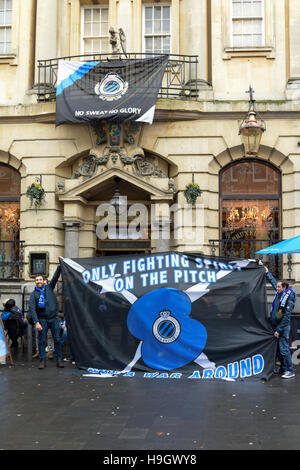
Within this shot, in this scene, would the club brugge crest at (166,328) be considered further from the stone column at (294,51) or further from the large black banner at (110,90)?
the stone column at (294,51)

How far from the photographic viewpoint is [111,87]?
1334 centimetres

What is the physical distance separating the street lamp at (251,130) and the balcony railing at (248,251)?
8.35 ft

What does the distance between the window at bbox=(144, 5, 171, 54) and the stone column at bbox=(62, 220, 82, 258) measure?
5737 mm

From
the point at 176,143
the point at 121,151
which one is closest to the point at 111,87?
the point at 121,151

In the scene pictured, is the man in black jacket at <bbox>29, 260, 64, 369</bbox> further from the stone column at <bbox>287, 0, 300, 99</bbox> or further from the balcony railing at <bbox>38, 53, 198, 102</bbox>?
the stone column at <bbox>287, 0, 300, 99</bbox>

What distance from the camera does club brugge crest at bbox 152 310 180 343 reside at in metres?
9.32

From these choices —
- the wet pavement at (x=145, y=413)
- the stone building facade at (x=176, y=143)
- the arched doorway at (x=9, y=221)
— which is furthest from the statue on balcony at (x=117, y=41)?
the wet pavement at (x=145, y=413)

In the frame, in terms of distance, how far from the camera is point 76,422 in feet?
21.2

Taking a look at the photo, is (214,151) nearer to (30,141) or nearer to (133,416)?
Answer: (30,141)

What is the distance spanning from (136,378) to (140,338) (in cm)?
79

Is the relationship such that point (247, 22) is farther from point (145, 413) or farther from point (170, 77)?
point (145, 413)

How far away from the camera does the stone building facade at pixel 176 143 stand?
540 inches

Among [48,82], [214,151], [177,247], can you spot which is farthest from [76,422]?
[48,82]

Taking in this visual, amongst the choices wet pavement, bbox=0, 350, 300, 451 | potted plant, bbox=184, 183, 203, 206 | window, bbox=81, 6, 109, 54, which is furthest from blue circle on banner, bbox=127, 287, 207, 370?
window, bbox=81, 6, 109, 54
